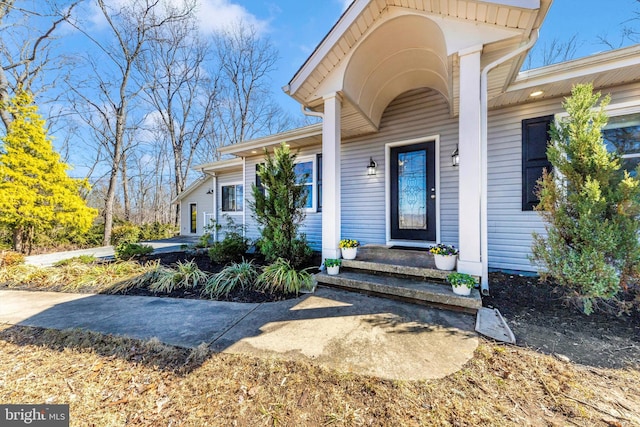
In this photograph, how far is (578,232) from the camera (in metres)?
2.56

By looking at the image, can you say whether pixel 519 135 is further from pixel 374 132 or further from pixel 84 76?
pixel 84 76

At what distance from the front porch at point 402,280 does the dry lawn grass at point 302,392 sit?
0.75 meters

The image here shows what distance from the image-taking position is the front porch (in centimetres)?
279

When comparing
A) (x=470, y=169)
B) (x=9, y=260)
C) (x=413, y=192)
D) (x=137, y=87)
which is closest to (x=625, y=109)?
(x=470, y=169)

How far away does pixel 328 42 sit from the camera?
3689 mm

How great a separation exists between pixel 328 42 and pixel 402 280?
3.80 m

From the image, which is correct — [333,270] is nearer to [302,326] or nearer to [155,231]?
[302,326]

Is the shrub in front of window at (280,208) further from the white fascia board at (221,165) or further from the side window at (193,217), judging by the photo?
the side window at (193,217)

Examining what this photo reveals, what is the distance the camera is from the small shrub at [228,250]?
18.4ft

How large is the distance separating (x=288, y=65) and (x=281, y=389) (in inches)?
642

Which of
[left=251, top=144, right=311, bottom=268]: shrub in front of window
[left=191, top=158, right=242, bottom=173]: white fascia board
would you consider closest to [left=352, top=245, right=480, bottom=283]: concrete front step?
[left=251, top=144, right=311, bottom=268]: shrub in front of window

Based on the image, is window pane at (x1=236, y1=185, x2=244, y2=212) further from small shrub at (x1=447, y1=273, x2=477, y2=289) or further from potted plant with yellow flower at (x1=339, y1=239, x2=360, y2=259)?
small shrub at (x1=447, y1=273, x2=477, y2=289)

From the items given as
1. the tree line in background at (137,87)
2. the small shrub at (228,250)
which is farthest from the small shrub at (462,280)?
the tree line in background at (137,87)

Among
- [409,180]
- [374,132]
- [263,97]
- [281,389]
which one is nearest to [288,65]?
[263,97]
